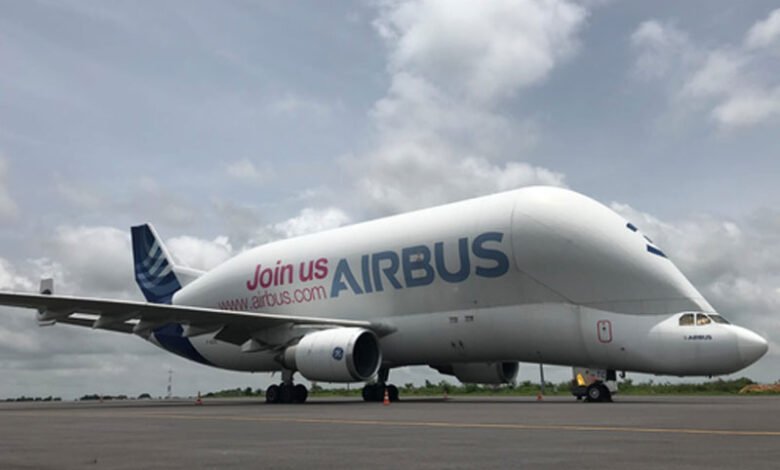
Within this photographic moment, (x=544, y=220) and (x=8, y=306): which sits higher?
(x=544, y=220)

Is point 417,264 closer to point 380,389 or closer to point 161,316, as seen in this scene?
point 380,389

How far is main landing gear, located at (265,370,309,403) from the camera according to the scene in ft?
91.4

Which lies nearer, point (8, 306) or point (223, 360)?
point (8, 306)

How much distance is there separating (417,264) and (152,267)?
1889 cm

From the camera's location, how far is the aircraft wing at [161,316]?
81.4 ft

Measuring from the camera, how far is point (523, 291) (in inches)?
936

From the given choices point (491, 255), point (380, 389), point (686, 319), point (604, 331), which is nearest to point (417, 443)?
point (604, 331)

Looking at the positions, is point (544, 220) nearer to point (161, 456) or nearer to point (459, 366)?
point (459, 366)

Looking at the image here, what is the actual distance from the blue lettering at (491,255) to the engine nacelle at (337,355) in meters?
4.22

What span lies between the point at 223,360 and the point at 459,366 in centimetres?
1018

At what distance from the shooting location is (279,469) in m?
7.12

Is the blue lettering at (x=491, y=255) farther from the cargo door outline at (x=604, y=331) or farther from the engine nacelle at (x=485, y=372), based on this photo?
the engine nacelle at (x=485, y=372)

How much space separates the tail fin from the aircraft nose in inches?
1033

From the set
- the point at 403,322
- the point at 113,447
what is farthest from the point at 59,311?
the point at 113,447
